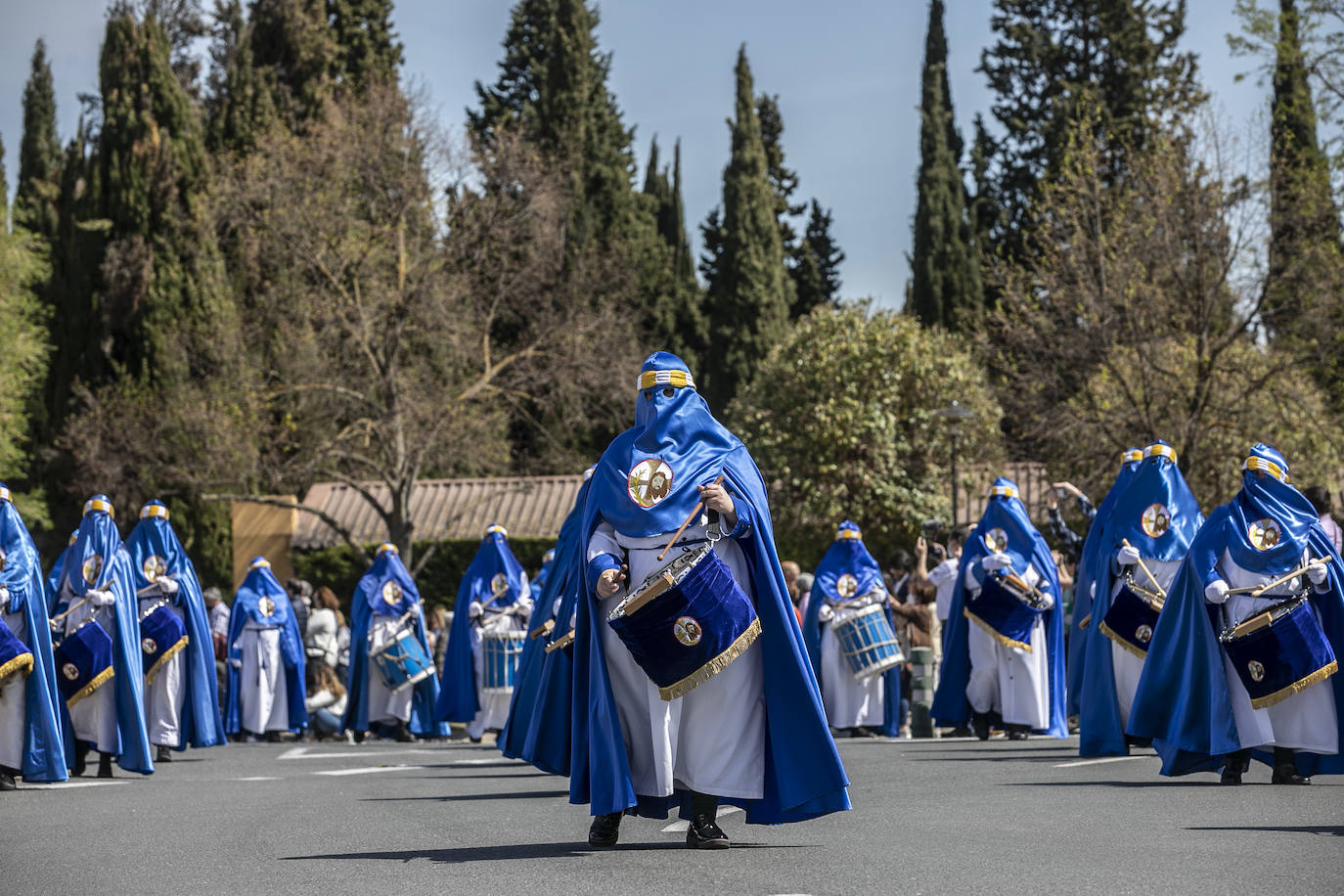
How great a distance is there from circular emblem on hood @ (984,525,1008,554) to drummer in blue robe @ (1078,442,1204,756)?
3.09 meters

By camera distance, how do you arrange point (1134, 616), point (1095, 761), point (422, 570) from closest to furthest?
point (1095, 761)
point (1134, 616)
point (422, 570)

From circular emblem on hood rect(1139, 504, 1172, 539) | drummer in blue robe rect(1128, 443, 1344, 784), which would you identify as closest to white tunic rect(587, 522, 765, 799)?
drummer in blue robe rect(1128, 443, 1344, 784)

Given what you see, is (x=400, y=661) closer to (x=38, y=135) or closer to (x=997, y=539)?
(x=997, y=539)

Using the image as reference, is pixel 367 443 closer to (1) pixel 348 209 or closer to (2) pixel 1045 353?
(1) pixel 348 209

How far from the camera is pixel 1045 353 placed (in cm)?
3172

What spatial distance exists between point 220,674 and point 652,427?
16.4 m

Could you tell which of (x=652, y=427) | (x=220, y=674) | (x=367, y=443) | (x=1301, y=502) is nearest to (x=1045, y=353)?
(x=367, y=443)

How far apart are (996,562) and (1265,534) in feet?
17.9

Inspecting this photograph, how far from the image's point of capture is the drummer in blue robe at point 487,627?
59.9 feet

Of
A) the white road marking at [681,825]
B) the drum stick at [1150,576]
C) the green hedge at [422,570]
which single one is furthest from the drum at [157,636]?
the green hedge at [422,570]

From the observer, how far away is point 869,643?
57.9ft

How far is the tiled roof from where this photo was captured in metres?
37.9

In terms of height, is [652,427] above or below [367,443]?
below

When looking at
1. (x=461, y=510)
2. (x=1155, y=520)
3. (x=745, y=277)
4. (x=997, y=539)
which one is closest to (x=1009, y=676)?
(x=997, y=539)
